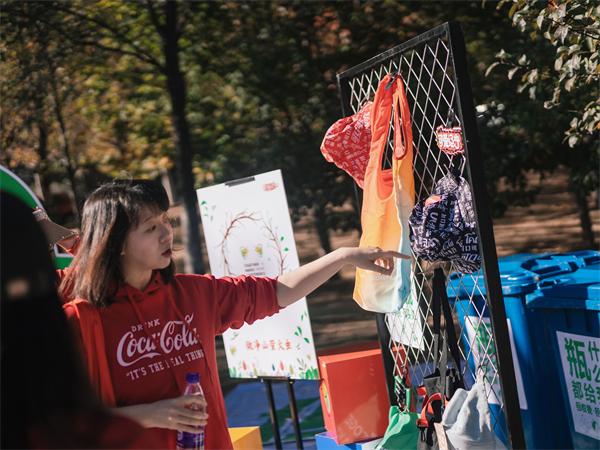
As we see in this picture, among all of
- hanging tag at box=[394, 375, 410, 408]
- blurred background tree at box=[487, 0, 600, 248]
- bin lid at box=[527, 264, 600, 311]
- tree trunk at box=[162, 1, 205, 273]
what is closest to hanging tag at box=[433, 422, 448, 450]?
hanging tag at box=[394, 375, 410, 408]

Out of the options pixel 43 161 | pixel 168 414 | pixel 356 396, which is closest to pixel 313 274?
pixel 168 414

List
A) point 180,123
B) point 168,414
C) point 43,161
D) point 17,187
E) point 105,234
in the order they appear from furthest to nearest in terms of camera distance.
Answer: point 43,161
point 180,123
point 17,187
point 105,234
point 168,414

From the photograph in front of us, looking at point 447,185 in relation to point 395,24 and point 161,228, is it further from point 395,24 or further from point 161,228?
point 395,24

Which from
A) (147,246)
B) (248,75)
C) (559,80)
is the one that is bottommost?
(147,246)

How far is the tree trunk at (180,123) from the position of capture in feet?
22.8

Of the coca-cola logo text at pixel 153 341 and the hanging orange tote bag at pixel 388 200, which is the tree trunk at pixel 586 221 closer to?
the hanging orange tote bag at pixel 388 200

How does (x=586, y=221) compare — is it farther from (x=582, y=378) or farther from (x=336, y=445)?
(x=336, y=445)

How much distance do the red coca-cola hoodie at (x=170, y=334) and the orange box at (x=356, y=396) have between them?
1.15 metres

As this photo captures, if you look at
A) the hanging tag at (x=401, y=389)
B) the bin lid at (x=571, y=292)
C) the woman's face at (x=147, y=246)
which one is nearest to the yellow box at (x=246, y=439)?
the hanging tag at (x=401, y=389)

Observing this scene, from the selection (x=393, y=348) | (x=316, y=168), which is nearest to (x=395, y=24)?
(x=316, y=168)

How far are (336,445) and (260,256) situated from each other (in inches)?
45.5

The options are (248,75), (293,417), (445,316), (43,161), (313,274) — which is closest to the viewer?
(313,274)

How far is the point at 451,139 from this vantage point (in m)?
2.08

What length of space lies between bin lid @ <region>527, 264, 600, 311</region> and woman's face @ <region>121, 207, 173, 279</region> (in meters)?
1.93
